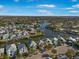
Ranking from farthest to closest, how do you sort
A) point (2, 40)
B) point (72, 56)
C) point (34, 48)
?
point (2, 40), point (34, 48), point (72, 56)

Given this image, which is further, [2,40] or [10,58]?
[2,40]

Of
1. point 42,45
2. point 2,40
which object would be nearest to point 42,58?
point 42,45

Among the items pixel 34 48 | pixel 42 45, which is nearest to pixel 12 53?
pixel 34 48

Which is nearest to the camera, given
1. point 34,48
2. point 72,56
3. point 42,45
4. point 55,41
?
point 72,56

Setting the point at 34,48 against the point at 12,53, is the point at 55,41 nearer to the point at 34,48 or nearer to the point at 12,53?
the point at 34,48

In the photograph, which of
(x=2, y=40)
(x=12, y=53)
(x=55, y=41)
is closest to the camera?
(x=12, y=53)

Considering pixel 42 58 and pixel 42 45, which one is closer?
pixel 42 58

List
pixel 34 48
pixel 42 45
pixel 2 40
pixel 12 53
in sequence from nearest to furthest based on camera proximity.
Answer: pixel 12 53 < pixel 34 48 < pixel 42 45 < pixel 2 40

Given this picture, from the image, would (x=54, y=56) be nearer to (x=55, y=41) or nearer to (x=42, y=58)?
(x=42, y=58)
